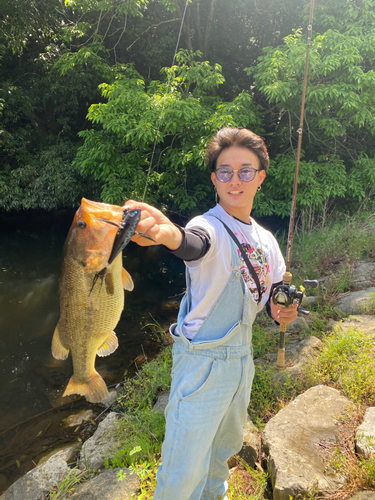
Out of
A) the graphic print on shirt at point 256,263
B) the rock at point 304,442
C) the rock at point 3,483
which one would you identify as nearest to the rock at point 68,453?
the rock at point 3,483

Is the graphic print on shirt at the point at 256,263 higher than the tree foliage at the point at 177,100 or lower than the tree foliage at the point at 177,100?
lower

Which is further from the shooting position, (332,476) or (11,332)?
(11,332)

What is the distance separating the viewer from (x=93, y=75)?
1138 centimetres

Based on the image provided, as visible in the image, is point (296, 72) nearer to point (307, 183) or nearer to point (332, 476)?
point (307, 183)

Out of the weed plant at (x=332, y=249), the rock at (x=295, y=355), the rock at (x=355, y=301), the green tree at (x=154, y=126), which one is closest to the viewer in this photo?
the rock at (x=295, y=355)

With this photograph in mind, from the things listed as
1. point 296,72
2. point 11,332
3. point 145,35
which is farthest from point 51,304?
point 145,35

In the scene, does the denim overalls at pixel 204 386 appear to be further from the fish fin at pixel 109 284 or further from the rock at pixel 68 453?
the rock at pixel 68 453

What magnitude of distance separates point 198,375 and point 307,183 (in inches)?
313

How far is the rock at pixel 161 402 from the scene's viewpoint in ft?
12.2

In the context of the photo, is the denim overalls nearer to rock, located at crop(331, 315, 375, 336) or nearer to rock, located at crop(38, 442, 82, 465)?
rock, located at crop(38, 442, 82, 465)

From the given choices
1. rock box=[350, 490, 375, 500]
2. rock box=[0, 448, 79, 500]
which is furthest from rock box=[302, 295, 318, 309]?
rock box=[0, 448, 79, 500]

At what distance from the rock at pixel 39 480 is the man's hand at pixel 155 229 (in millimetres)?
2889

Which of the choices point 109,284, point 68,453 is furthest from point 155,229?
point 68,453

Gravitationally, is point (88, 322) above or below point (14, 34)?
below
